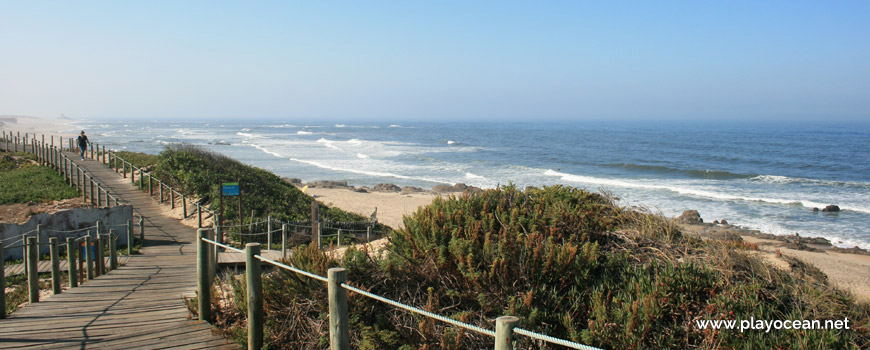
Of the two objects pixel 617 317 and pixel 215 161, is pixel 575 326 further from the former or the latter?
pixel 215 161

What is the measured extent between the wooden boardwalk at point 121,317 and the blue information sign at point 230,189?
291cm

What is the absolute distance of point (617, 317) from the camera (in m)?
4.25

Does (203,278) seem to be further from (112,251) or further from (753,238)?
(753,238)

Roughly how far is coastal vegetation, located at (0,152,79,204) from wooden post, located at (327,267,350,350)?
1658 cm

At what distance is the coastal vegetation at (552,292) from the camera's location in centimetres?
423

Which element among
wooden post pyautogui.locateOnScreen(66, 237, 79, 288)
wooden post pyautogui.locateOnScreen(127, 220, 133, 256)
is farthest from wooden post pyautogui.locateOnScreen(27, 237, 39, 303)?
wooden post pyautogui.locateOnScreen(127, 220, 133, 256)

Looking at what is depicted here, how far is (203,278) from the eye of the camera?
5.55 meters

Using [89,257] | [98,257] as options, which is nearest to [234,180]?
[98,257]

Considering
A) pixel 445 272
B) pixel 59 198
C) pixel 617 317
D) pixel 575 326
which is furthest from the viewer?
pixel 59 198

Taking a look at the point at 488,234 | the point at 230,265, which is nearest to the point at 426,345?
the point at 488,234

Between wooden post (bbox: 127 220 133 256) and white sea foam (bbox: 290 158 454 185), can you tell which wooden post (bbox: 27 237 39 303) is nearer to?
wooden post (bbox: 127 220 133 256)

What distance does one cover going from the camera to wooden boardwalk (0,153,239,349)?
5.14 m

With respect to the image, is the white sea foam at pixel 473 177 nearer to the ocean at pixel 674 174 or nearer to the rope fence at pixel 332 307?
the ocean at pixel 674 174

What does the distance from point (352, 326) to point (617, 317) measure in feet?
7.08
